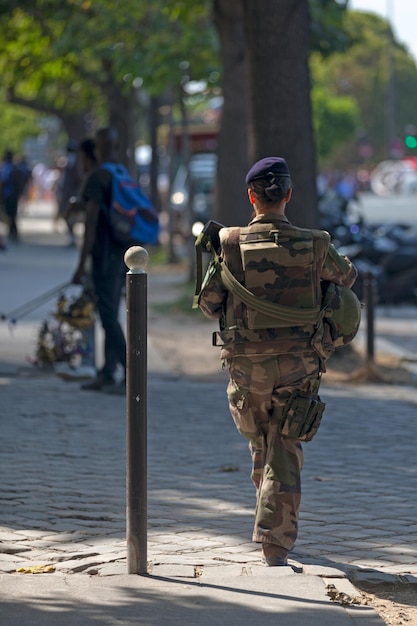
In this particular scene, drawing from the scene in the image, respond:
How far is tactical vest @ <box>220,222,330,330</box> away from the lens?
5.72 metres

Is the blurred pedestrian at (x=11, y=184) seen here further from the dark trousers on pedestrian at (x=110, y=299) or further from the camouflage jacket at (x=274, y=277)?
the camouflage jacket at (x=274, y=277)

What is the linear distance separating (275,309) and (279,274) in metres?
0.15

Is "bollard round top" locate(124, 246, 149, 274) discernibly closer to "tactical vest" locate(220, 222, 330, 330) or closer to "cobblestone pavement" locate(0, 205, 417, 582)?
"tactical vest" locate(220, 222, 330, 330)

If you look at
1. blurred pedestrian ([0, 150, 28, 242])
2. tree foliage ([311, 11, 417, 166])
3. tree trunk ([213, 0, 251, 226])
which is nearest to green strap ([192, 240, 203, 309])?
tree trunk ([213, 0, 251, 226])

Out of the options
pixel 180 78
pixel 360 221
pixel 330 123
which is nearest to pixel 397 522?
pixel 360 221

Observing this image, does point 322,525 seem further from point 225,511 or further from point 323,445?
point 323,445

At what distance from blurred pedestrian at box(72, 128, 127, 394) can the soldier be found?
15.7ft

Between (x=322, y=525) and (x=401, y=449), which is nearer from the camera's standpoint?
(x=322, y=525)

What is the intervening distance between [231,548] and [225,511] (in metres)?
0.84

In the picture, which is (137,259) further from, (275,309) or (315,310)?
(315,310)

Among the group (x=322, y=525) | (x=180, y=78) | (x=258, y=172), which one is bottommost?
(x=322, y=525)

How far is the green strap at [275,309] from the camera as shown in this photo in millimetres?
5699

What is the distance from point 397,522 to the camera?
6.93 metres

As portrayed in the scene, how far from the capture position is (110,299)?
35.4ft
